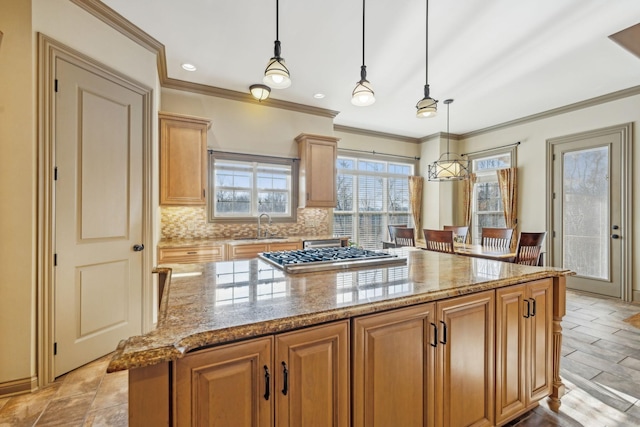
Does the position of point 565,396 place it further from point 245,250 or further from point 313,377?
point 245,250

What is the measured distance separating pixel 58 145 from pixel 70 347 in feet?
5.25

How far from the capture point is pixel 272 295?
1.23 m

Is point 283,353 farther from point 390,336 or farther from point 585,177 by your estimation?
point 585,177

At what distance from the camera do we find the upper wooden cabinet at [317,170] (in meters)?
4.38

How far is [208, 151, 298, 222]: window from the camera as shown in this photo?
162 inches

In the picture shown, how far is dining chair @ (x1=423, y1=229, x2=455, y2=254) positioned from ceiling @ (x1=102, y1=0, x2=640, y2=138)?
1.99 m

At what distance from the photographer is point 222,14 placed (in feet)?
8.23

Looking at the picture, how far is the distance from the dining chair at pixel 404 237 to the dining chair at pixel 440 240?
0.29m

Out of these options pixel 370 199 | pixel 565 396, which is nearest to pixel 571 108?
pixel 370 199

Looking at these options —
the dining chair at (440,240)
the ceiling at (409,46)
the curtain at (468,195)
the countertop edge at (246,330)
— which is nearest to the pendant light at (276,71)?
the ceiling at (409,46)

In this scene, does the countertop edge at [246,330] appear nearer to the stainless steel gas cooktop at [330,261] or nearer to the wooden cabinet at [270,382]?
the wooden cabinet at [270,382]

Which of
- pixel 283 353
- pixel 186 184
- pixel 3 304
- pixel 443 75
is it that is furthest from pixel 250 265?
pixel 443 75

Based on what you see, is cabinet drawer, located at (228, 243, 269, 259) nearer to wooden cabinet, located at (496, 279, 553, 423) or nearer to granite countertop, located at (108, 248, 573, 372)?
granite countertop, located at (108, 248, 573, 372)

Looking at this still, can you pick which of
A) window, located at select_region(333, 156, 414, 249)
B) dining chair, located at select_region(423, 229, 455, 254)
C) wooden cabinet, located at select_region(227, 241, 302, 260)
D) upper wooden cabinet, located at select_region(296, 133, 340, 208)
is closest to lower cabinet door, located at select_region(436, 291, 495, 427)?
dining chair, located at select_region(423, 229, 455, 254)
